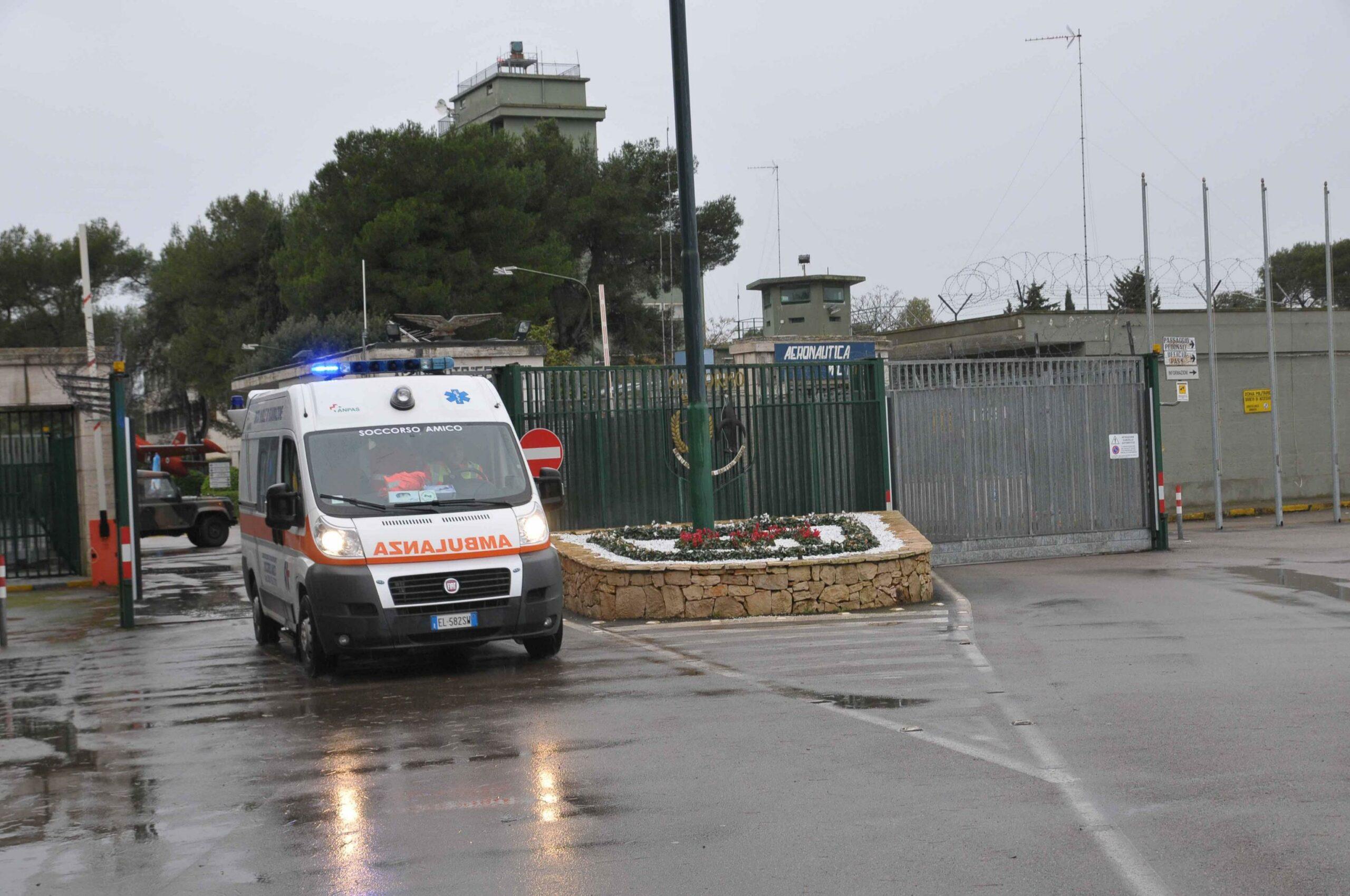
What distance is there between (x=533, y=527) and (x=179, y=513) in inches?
840

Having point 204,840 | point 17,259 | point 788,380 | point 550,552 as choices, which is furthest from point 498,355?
point 17,259

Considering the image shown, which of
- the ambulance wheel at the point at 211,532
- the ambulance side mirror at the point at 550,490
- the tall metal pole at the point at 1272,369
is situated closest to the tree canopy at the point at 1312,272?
the tall metal pole at the point at 1272,369

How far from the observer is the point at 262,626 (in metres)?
13.9

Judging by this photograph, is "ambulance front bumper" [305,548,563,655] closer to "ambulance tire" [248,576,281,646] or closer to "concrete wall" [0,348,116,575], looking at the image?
"ambulance tire" [248,576,281,646]

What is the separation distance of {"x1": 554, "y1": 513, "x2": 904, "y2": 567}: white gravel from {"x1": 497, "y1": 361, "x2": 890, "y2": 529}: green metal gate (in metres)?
0.77

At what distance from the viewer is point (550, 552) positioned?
11.6m

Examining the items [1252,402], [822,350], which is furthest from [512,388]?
[822,350]

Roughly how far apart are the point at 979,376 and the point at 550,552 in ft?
Answer: 34.3

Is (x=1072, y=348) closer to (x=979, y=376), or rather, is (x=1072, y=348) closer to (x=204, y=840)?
(x=979, y=376)

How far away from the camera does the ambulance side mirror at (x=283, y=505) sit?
1164cm

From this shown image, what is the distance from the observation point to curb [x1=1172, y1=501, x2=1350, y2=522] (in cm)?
3139

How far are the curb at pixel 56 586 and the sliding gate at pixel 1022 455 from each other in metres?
11.8

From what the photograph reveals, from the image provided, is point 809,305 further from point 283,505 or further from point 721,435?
point 283,505

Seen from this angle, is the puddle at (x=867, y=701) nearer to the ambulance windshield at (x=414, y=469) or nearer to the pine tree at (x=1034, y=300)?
the ambulance windshield at (x=414, y=469)
